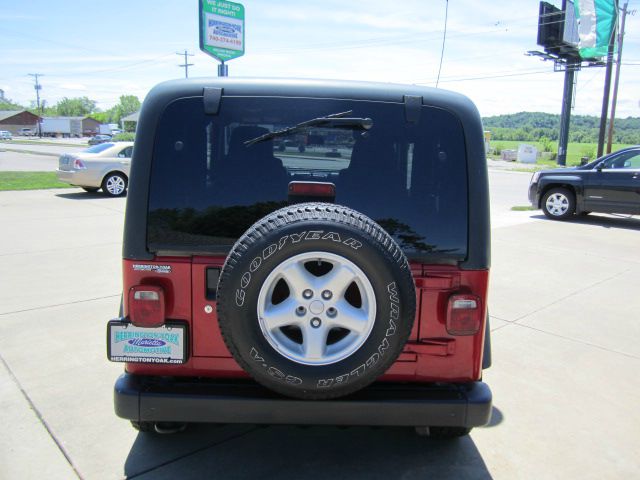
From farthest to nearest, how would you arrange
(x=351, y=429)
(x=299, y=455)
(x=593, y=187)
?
(x=593, y=187) < (x=351, y=429) < (x=299, y=455)

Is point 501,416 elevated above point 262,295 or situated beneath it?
situated beneath

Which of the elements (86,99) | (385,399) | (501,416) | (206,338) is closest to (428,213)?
(385,399)

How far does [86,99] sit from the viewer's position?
182 meters

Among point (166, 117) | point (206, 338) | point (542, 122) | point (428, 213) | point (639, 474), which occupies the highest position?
point (542, 122)

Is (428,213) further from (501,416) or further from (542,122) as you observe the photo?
(542,122)

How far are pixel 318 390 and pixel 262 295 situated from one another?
0.47 metres

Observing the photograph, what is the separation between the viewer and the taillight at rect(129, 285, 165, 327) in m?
2.49

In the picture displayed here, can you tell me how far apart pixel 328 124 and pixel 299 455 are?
1.77 m

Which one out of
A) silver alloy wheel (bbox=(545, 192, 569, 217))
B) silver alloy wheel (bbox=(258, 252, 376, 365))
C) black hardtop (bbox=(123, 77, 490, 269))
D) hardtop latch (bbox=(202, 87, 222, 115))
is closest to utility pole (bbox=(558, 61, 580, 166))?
silver alloy wheel (bbox=(545, 192, 569, 217))

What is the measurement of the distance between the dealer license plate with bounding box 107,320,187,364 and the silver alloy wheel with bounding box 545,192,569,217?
11229mm

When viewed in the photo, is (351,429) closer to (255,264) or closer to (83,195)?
(255,264)

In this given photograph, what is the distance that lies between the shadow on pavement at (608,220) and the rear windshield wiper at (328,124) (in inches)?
414

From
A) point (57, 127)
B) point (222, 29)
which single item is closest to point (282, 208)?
point (222, 29)

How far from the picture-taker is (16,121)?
133 metres
